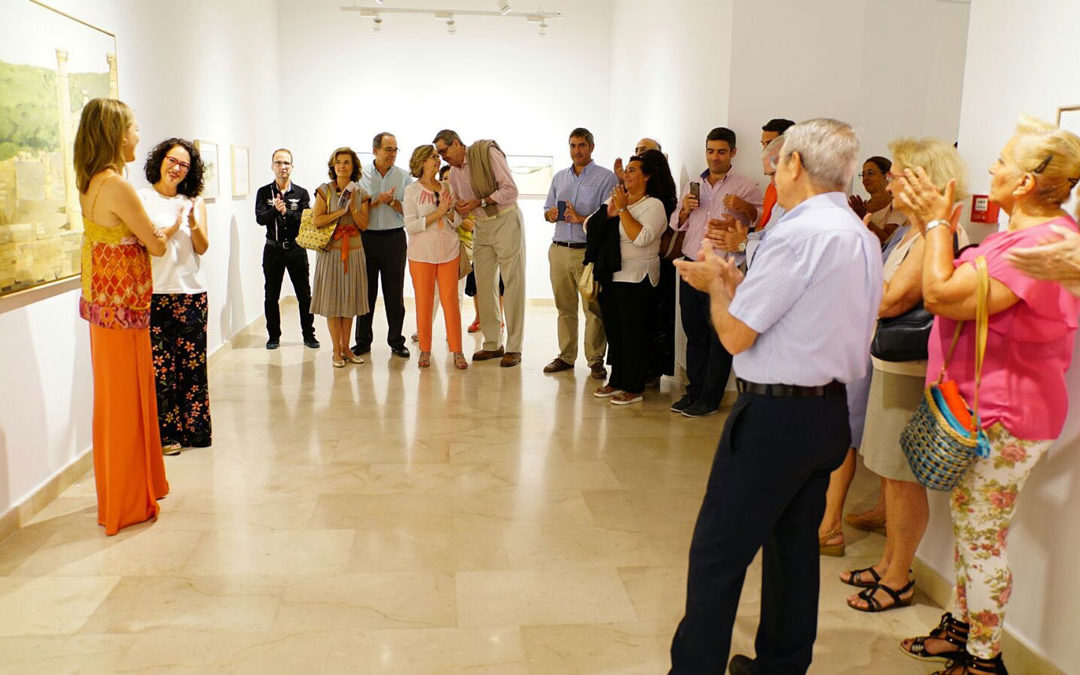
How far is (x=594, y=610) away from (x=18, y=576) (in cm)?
248

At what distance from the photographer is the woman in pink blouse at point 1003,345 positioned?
277cm

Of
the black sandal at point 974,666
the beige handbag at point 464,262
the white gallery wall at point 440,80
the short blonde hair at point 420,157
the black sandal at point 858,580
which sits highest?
the white gallery wall at point 440,80

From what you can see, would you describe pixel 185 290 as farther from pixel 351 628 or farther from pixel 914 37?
pixel 914 37

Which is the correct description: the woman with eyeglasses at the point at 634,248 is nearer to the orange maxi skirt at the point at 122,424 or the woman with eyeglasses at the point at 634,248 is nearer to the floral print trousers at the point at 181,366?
the floral print trousers at the point at 181,366

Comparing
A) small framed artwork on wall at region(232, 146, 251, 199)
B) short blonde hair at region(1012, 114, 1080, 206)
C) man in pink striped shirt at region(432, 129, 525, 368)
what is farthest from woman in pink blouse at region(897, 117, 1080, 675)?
small framed artwork on wall at region(232, 146, 251, 199)

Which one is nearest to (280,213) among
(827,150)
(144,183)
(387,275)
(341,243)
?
(341,243)

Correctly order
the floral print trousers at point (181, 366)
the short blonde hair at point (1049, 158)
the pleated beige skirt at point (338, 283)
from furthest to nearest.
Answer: the pleated beige skirt at point (338, 283) < the floral print trousers at point (181, 366) < the short blonde hair at point (1049, 158)

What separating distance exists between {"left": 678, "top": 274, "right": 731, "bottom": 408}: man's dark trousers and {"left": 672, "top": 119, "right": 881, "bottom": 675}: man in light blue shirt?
3.82 m

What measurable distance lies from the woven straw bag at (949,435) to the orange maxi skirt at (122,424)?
353 cm

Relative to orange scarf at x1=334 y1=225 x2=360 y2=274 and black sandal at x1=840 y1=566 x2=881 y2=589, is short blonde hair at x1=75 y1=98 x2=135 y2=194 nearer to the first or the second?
orange scarf at x1=334 y1=225 x2=360 y2=274

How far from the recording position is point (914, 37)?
6664 millimetres

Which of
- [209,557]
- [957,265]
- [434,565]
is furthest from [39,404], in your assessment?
[957,265]

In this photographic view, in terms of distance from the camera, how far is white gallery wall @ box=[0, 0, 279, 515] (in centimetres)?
443

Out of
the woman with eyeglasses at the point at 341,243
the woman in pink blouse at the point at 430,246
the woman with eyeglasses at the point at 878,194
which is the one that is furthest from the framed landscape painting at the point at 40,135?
the woman with eyeglasses at the point at 878,194
